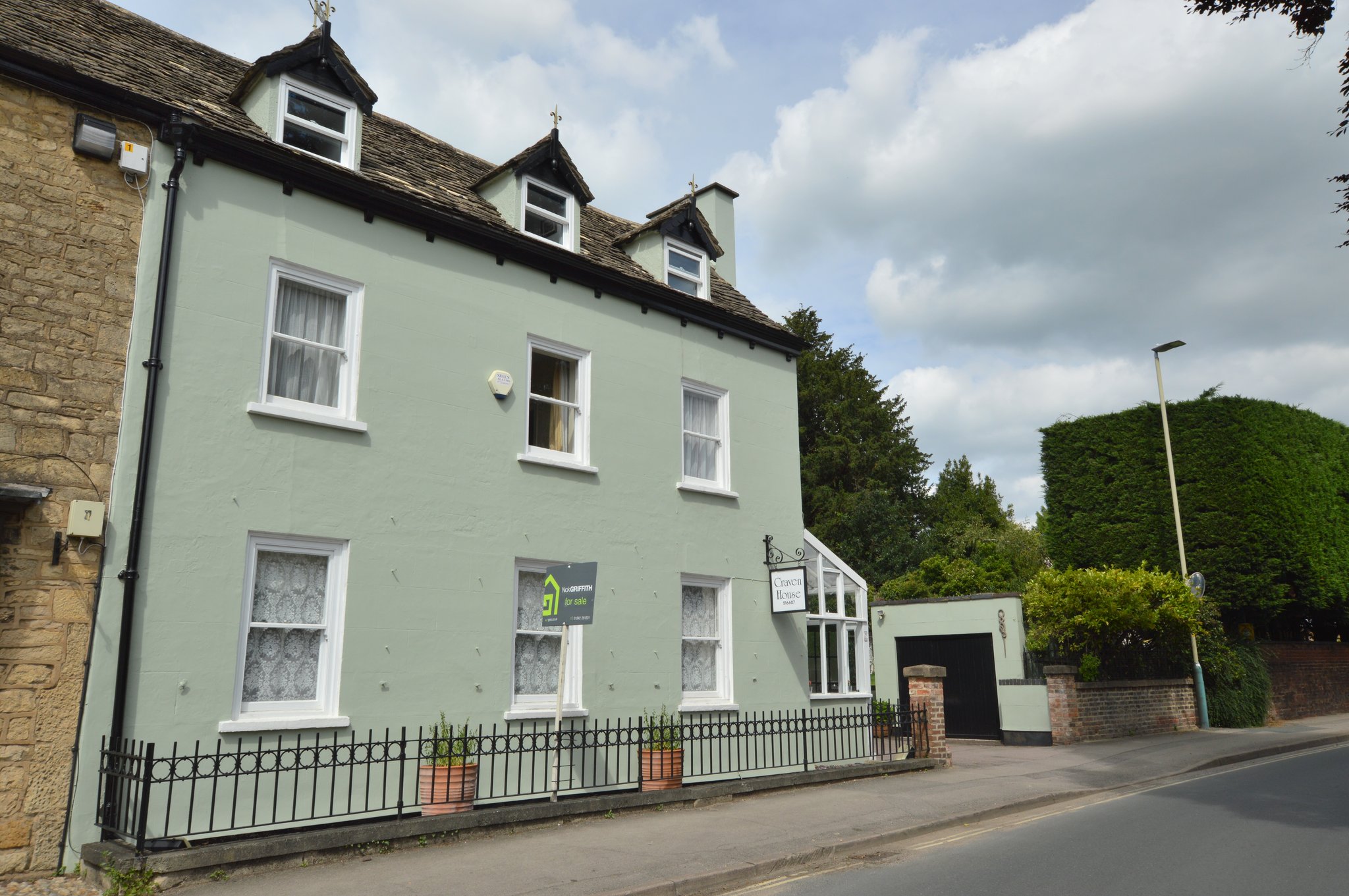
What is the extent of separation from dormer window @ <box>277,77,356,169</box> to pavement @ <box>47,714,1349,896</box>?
7.95 m

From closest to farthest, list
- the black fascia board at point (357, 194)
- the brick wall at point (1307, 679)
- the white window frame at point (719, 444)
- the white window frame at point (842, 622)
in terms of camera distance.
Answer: the black fascia board at point (357, 194) → the white window frame at point (719, 444) → the white window frame at point (842, 622) → the brick wall at point (1307, 679)

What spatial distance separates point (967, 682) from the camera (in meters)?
20.9

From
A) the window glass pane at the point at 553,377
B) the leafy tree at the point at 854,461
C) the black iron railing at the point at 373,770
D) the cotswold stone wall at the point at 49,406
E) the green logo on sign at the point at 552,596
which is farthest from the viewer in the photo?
the leafy tree at the point at 854,461

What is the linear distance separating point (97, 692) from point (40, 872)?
149cm

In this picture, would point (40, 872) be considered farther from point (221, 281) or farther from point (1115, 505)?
point (1115, 505)

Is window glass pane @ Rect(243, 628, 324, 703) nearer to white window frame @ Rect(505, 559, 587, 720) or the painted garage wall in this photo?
white window frame @ Rect(505, 559, 587, 720)

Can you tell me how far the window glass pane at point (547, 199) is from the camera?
44.8 ft

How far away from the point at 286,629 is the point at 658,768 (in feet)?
15.9

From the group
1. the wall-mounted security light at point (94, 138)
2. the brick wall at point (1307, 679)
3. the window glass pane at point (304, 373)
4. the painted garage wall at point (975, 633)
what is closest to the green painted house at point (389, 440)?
the window glass pane at point (304, 373)

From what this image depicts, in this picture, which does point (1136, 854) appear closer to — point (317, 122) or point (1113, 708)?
point (317, 122)

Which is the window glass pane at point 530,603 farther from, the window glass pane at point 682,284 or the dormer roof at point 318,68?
the dormer roof at point 318,68

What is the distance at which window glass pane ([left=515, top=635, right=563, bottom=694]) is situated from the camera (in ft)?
39.0

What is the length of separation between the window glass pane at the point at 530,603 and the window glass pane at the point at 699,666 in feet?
7.81

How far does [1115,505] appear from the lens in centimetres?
2539
